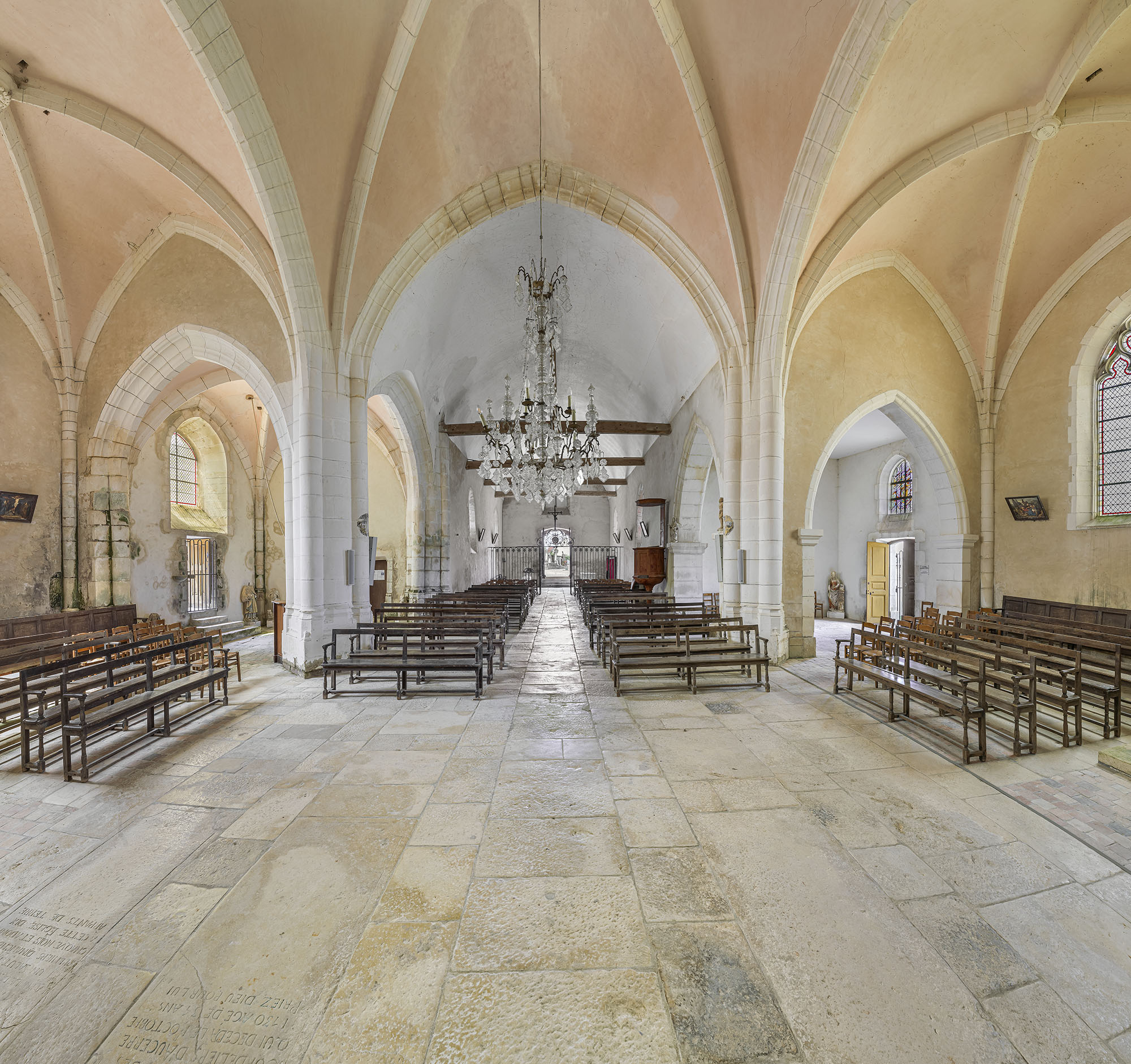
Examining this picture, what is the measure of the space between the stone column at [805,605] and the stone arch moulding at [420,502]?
29.0 ft

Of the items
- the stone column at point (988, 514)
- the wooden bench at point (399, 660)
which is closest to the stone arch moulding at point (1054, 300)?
the stone column at point (988, 514)

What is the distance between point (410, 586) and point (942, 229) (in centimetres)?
1340

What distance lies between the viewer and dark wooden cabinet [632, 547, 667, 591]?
14.8 meters

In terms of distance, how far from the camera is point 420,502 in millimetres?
13773

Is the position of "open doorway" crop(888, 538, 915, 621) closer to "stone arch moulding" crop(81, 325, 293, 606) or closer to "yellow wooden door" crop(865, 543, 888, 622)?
"yellow wooden door" crop(865, 543, 888, 622)

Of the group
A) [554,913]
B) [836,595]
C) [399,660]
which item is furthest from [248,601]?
[836,595]

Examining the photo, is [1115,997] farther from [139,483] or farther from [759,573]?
[139,483]

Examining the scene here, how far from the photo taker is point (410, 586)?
551 inches

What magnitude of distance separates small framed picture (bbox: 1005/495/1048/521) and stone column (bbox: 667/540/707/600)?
20.9 ft

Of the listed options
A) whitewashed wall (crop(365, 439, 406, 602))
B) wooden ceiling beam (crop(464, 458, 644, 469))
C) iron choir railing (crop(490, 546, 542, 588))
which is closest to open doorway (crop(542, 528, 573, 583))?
iron choir railing (crop(490, 546, 542, 588))

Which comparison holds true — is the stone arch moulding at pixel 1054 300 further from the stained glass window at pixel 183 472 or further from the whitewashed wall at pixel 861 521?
the stained glass window at pixel 183 472

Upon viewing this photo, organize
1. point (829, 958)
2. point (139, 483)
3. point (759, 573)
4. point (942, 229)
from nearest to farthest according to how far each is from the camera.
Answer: point (829, 958) → point (759, 573) → point (942, 229) → point (139, 483)

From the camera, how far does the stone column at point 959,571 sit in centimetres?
956

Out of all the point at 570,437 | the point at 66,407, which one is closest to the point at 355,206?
the point at 570,437
